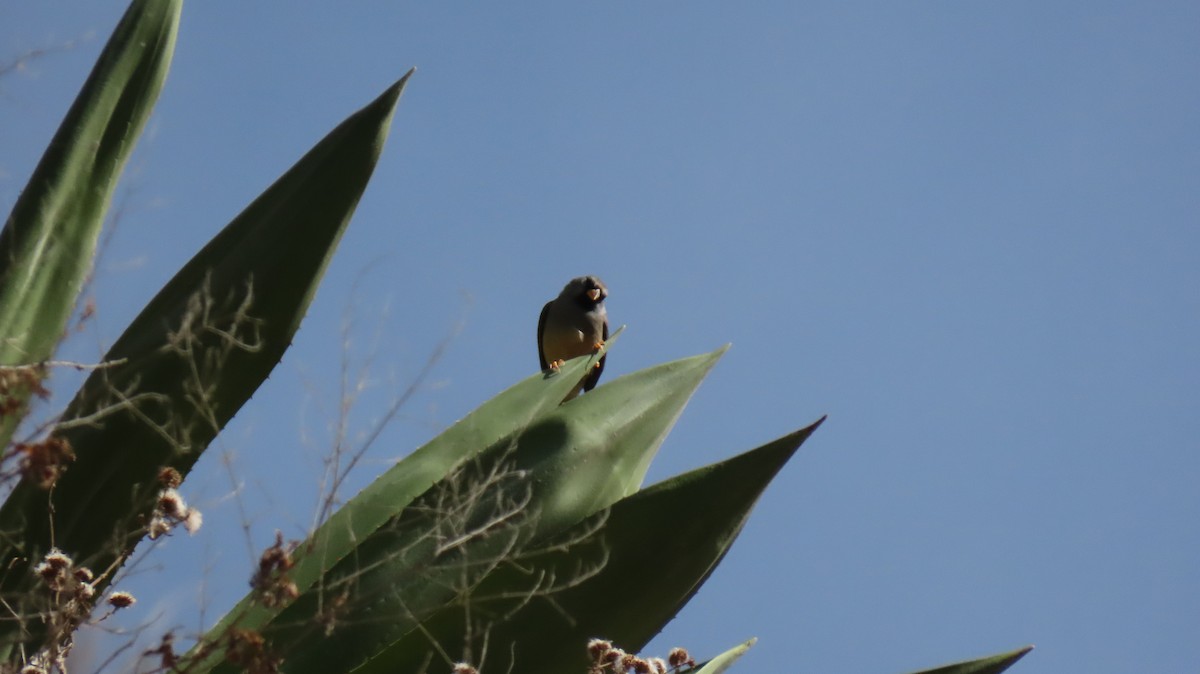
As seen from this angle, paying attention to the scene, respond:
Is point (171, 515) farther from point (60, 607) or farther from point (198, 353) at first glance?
point (198, 353)

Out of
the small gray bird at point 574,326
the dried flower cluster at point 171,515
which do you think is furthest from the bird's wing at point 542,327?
the dried flower cluster at point 171,515

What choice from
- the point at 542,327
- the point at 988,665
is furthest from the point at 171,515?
the point at 542,327

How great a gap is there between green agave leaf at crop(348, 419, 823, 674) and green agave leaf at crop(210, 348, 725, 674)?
1.7 inches

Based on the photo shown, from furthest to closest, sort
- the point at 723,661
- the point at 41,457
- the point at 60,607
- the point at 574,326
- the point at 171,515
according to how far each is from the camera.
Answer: the point at 574,326 → the point at 723,661 → the point at 171,515 → the point at 60,607 → the point at 41,457

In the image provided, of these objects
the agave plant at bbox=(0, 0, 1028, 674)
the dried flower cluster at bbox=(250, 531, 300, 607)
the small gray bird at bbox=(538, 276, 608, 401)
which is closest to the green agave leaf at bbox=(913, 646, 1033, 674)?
the agave plant at bbox=(0, 0, 1028, 674)

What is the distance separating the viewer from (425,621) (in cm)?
226

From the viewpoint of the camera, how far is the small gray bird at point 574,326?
7.32 m

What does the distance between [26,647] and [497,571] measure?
741 mm

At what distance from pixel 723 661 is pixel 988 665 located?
411mm

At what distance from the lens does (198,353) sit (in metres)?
2.41

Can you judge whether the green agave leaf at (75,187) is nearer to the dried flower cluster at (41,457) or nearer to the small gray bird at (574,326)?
the dried flower cluster at (41,457)

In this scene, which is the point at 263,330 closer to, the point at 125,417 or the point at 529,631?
the point at 125,417

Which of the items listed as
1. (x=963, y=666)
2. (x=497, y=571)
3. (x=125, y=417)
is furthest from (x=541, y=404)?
(x=963, y=666)

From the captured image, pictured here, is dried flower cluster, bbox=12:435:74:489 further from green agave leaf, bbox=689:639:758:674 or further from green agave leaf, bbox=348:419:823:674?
green agave leaf, bbox=689:639:758:674
